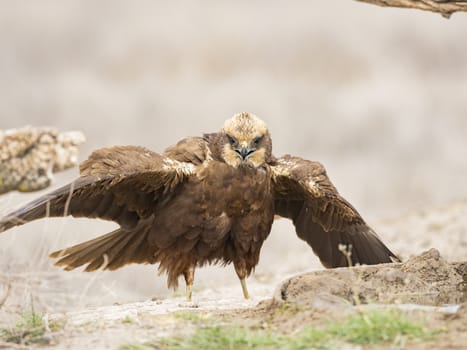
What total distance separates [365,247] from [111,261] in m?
2.00

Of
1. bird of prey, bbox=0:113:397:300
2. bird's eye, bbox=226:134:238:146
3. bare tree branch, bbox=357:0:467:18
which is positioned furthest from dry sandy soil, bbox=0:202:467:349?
bare tree branch, bbox=357:0:467:18

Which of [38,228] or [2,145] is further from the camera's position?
[38,228]

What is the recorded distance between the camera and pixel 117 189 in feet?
20.7

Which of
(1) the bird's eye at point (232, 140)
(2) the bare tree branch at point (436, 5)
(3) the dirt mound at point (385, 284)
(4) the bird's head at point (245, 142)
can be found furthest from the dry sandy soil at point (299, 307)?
(2) the bare tree branch at point (436, 5)

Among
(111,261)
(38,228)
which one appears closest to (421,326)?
(111,261)

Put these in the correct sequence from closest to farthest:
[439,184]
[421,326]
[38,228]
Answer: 1. [421,326]
2. [38,228]
3. [439,184]

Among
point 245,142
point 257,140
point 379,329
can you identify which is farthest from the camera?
point 257,140

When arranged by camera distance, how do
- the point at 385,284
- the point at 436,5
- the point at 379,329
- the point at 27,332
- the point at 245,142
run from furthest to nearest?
the point at 245,142 → the point at 436,5 → the point at 385,284 → the point at 27,332 → the point at 379,329

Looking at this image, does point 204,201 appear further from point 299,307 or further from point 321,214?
point 299,307

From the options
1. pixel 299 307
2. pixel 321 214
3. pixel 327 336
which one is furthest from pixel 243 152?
pixel 327 336

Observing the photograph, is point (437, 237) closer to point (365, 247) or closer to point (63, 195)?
point (365, 247)

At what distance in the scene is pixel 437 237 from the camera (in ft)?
35.4

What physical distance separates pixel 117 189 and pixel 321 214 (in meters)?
1.61

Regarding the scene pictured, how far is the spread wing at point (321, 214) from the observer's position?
6.52m
